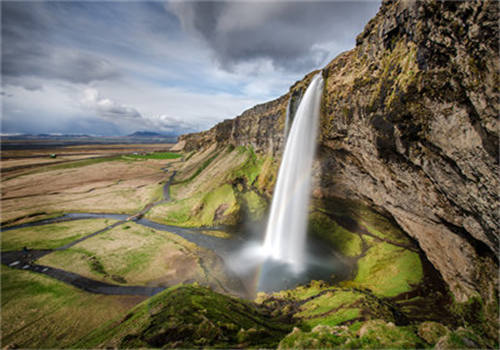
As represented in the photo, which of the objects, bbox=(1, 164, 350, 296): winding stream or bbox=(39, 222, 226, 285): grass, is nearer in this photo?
bbox=(1, 164, 350, 296): winding stream

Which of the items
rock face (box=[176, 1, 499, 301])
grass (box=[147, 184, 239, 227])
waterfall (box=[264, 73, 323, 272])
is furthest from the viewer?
grass (box=[147, 184, 239, 227])

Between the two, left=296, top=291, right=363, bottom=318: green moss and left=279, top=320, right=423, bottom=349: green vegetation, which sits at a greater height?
left=279, top=320, right=423, bottom=349: green vegetation

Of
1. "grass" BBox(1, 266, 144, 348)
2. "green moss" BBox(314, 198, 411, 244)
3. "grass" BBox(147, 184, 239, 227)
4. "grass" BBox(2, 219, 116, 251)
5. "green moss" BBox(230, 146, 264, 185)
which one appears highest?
"green moss" BBox(230, 146, 264, 185)

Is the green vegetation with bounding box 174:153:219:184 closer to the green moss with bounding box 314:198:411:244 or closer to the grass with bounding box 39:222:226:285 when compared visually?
the grass with bounding box 39:222:226:285

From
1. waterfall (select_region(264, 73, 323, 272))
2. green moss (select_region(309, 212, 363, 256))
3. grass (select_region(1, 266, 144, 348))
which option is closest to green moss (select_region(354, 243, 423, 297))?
A: green moss (select_region(309, 212, 363, 256))

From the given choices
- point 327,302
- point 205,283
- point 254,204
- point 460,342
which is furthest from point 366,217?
point 205,283

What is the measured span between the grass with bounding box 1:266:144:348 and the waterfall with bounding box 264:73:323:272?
53.0 ft

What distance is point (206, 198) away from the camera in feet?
121

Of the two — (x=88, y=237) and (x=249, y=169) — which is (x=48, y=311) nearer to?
(x=88, y=237)

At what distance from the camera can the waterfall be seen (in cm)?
2255

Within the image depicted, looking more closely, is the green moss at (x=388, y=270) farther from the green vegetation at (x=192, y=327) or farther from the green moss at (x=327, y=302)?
the green vegetation at (x=192, y=327)

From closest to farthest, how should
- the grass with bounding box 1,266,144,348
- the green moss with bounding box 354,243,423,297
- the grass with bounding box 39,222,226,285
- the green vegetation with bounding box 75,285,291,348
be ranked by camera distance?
the green vegetation with bounding box 75,285,291,348
the grass with bounding box 1,266,144,348
the green moss with bounding box 354,243,423,297
the grass with bounding box 39,222,226,285

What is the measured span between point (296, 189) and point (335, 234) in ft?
26.0

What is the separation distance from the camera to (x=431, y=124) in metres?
10.1
